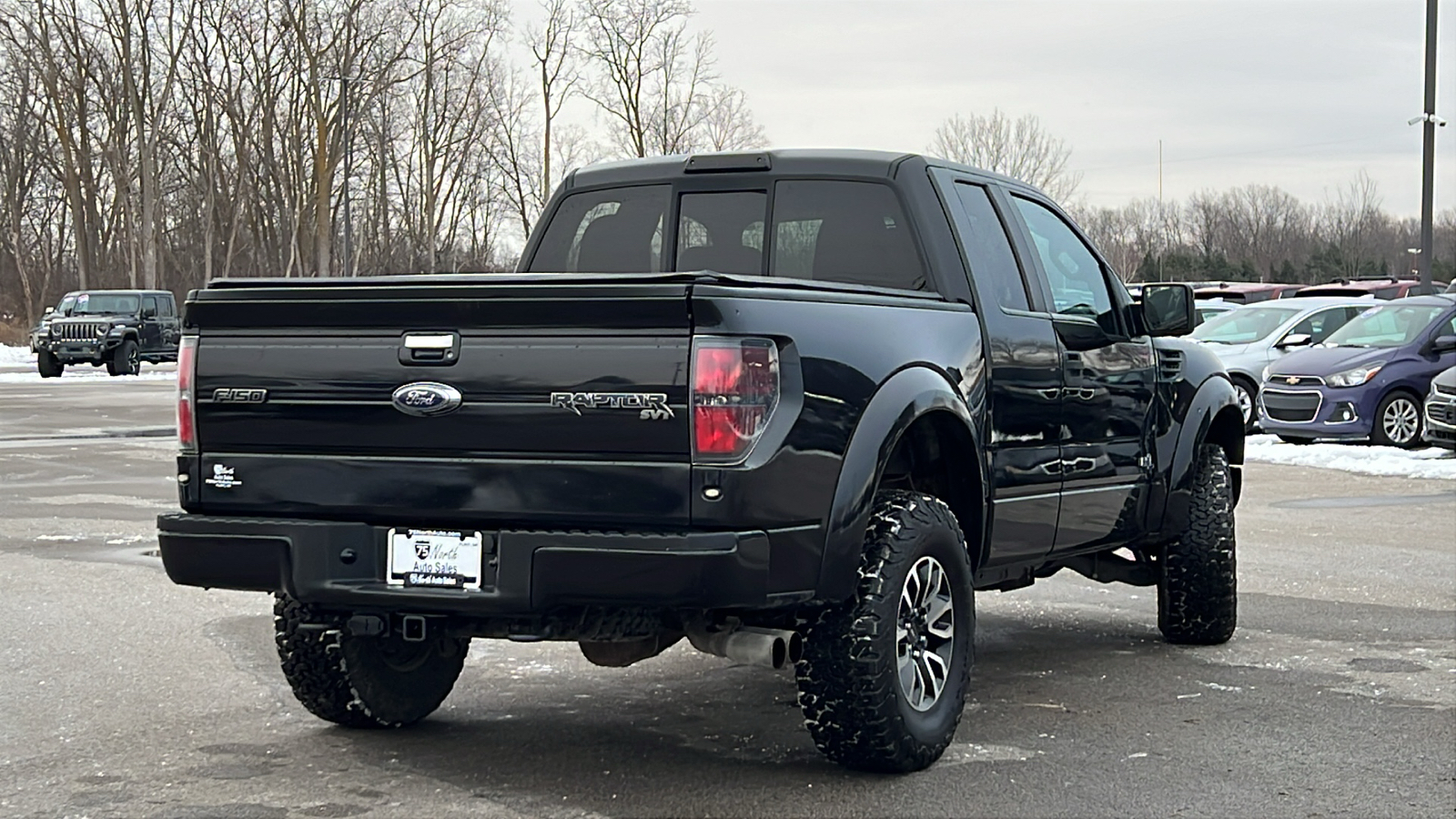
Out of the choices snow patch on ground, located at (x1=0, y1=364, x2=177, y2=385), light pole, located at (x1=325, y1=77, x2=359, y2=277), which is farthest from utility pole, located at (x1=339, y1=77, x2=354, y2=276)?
snow patch on ground, located at (x1=0, y1=364, x2=177, y2=385)

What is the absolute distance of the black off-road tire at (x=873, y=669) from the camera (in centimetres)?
496

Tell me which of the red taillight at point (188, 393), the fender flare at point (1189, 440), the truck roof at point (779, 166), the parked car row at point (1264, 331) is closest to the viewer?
the red taillight at point (188, 393)

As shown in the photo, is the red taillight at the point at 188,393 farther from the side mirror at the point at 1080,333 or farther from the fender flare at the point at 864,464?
the side mirror at the point at 1080,333

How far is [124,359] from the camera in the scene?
36.9 m

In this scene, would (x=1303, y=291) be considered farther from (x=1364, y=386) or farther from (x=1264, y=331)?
(x=1364, y=386)

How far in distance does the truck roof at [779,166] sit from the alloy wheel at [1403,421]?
1323cm

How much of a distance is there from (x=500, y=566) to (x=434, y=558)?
0.77 ft

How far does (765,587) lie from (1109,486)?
2.61 m

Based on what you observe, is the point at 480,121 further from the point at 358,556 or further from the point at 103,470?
the point at 358,556

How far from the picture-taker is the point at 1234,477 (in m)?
8.38

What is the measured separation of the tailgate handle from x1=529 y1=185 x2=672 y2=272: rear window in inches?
69.5

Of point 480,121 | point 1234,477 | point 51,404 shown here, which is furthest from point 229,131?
point 1234,477

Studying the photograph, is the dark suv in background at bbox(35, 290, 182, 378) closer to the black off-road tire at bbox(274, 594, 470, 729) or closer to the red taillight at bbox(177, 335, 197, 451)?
the black off-road tire at bbox(274, 594, 470, 729)

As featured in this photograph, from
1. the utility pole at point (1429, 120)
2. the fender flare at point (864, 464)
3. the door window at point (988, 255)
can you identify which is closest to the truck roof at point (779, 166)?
the door window at point (988, 255)
